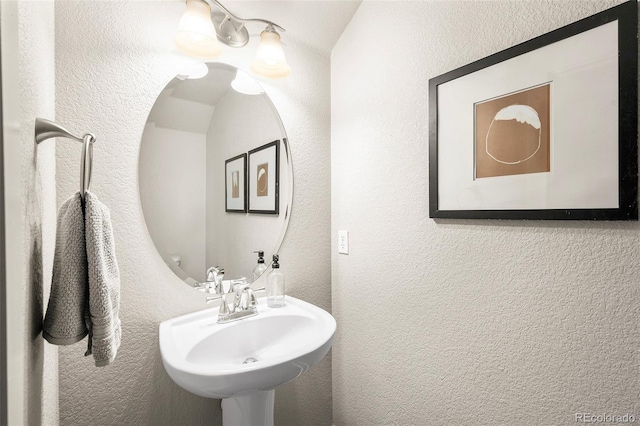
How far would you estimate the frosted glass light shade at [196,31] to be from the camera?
998mm

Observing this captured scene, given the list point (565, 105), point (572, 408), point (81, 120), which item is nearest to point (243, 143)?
point (81, 120)

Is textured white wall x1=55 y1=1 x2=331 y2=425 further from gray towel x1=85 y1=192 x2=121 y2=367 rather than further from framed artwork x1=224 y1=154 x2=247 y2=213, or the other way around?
gray towel x1=85 y1=192 x2=121 y2=367

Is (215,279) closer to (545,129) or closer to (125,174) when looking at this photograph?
(125,174)

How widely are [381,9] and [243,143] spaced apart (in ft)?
2.76

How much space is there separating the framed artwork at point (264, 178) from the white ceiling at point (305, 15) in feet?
1.69

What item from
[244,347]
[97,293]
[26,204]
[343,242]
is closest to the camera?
[26,204]

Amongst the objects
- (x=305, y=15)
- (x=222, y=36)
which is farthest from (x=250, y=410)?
(x=305, y=15)

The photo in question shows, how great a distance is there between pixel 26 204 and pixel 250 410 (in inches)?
35.0

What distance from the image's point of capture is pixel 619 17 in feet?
2.21

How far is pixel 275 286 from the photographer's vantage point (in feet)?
4.13

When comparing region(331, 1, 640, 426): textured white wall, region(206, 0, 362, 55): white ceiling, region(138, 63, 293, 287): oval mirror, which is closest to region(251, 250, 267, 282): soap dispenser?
region(138, 63, 293, 287): oval mirror

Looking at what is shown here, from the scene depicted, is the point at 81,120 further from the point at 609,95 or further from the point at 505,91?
the point at 609,95

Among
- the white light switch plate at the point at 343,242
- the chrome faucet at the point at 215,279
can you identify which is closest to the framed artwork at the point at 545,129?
the white light switch plate at the point at 343,242

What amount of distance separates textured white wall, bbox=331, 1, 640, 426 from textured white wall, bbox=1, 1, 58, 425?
1.06 metres
